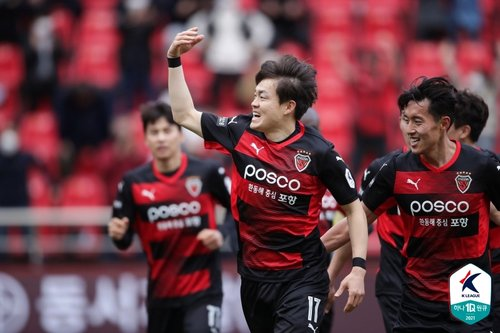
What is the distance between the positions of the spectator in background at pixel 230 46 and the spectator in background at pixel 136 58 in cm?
88

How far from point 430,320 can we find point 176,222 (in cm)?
275

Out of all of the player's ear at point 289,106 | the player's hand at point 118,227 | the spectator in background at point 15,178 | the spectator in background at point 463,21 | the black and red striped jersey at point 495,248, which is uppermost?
the spectator in background at point 463,21

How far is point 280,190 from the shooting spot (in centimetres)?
726

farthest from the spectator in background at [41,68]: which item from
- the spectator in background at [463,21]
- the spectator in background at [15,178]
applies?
the spectator in background at [463,21]

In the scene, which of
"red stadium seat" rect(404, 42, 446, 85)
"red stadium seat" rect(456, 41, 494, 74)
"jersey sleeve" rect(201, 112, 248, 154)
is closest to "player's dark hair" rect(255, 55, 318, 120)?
"jersey sleeve" rect(201, 112, 248, 154)

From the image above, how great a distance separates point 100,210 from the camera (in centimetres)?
1291

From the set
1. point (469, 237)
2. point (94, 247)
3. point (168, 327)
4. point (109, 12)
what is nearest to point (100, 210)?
point (94, 247)

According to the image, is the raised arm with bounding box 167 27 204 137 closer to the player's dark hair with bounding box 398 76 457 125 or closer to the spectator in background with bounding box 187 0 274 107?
the player's dark hair with bounding box 398 76 457 125

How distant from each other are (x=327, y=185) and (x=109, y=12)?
10.9 m

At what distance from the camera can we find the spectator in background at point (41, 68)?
54.5 feet

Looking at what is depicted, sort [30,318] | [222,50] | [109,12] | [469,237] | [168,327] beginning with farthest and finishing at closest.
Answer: [109,12]
[222,50]
[30,318]
[168,327]
[469,237]

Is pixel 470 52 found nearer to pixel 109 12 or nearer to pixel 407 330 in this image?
pixel 109 12

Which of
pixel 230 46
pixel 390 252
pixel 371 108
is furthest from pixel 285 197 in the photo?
pixel 230 46

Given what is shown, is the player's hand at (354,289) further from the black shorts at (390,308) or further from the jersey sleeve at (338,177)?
the black shorts at (390,308)
